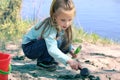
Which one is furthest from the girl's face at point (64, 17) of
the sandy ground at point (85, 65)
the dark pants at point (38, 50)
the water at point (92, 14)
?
the water at point (92, 14)

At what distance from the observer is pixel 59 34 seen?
171 inches

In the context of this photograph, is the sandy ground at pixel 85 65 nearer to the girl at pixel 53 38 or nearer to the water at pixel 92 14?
the girl at pixel 53 38

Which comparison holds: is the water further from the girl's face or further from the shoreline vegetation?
the girl's face

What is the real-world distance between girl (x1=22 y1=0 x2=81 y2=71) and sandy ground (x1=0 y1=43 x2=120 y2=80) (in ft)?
0.49

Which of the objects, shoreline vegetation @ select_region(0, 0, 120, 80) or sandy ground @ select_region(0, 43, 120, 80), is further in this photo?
shoreline vegetation @ select_region(0, 0, 120, 80)

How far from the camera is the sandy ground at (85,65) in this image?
427 centimetres

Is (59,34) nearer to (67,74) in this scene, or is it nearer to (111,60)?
(67,74)

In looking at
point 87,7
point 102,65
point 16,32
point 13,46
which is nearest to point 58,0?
point 102,65

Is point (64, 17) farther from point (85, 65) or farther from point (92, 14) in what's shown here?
point (92, 14)

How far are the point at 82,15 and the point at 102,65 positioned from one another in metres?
5.09

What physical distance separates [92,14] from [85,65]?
5.65m

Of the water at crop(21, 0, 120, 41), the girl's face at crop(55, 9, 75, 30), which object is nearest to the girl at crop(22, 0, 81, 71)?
the girl's face at crop(55, 9, 75, 30)

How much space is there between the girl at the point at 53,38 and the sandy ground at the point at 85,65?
15 centimetres

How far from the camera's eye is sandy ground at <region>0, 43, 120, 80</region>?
4271 millimetres
